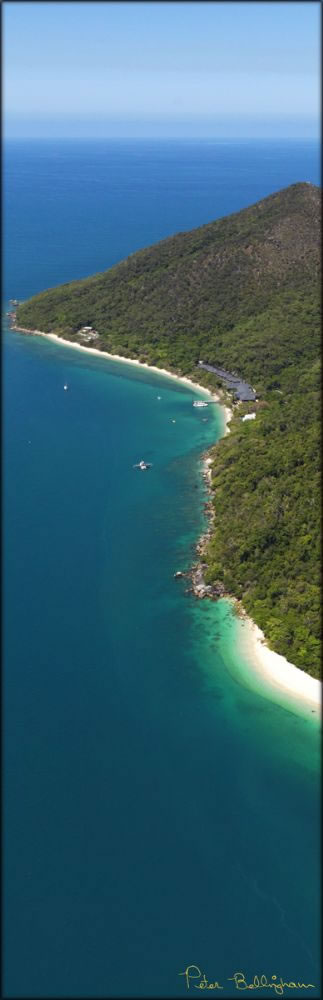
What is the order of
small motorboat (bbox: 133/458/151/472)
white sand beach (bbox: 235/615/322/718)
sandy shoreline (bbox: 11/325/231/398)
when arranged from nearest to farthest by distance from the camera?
white sand beach (bbox: 235/615/322/718) < small motorboat (bbox: 133/458/151/472) < sandy shoreline (bbox: 11/325/231/398)

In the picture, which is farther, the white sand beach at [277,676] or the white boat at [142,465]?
the white boat at [142,465]

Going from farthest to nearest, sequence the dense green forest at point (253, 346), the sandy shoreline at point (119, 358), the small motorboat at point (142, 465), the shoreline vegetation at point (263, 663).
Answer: the sandy shoreline at point (119, 358) → the small motorboat at point (142, 465) → the dense green forest at point (253, 346) → the shoreline vegetation at point (263, 663)

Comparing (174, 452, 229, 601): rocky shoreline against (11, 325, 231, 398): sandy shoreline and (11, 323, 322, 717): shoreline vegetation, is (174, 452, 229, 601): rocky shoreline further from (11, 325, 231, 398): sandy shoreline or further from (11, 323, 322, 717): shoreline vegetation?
(11, 325, 231, 398): sandy shoreline

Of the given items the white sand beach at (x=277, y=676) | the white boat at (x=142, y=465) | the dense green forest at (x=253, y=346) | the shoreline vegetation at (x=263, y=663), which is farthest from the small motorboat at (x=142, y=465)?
the white sand beach at (x=277, y=676)

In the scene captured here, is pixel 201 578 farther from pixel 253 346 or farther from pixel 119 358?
pixel 119 358

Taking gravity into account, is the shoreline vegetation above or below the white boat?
below

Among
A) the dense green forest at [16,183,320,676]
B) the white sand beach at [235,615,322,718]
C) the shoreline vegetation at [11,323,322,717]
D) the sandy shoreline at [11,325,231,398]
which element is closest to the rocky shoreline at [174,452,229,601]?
the shoreline vegetation at [11,323,322,717]

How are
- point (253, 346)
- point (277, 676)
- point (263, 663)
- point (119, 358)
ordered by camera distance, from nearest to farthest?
point (277, 676)
point (263, 663)
point (253, 346)
point (119, 358)

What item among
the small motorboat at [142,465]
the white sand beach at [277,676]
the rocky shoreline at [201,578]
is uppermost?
the small motorboat at [142,465]

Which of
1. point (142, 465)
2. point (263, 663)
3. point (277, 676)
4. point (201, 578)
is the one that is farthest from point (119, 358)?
point (277, 676)

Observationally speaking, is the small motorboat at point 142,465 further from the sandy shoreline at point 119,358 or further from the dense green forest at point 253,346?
the sandy shoreline at point 119,358
